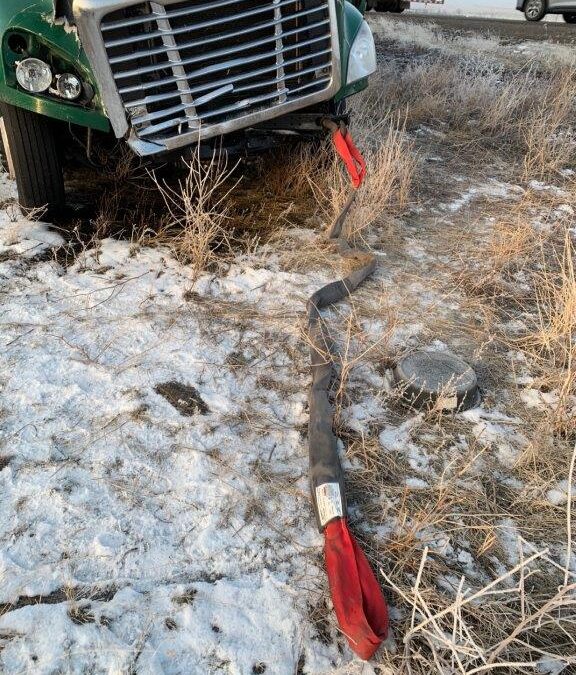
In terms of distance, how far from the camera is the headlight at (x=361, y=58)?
3594 mm

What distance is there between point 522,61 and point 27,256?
29.7ft

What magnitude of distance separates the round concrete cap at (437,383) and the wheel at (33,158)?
243 cm

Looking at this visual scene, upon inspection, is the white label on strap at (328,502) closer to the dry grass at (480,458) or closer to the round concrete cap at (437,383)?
the dry grass at (480,458)

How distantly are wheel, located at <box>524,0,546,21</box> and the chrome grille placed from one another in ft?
44.3

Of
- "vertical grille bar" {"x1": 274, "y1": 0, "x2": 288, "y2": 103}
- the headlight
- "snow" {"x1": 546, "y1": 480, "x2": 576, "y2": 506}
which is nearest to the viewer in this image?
"snow" {"x1": 546, "y1": 480, "x2": 576, "y2": 506}

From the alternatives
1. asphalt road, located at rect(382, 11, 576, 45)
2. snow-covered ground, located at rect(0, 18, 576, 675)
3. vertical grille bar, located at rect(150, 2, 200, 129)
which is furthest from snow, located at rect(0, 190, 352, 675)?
asphalt road, located at rect(382, 11, 576, 45)

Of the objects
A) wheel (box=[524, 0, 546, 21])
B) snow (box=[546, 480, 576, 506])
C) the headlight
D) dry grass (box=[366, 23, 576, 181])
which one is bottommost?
snow (box=[546, 480, 576, 506])

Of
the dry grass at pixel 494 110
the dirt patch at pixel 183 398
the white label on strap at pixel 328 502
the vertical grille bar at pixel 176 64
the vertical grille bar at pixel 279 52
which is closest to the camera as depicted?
the white label on strap at pixel 328 502

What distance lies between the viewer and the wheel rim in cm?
1366

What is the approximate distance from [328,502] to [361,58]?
3.01m

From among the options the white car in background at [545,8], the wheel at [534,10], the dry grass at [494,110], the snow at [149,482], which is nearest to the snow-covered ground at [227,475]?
the snow at [149,482]

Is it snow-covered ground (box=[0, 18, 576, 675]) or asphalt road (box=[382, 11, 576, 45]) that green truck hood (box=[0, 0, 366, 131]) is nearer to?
snow-covered ground (box=[0, 18, 576, 675])

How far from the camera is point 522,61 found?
9.20 metres

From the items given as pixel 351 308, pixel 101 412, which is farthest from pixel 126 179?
pixel 101 412
